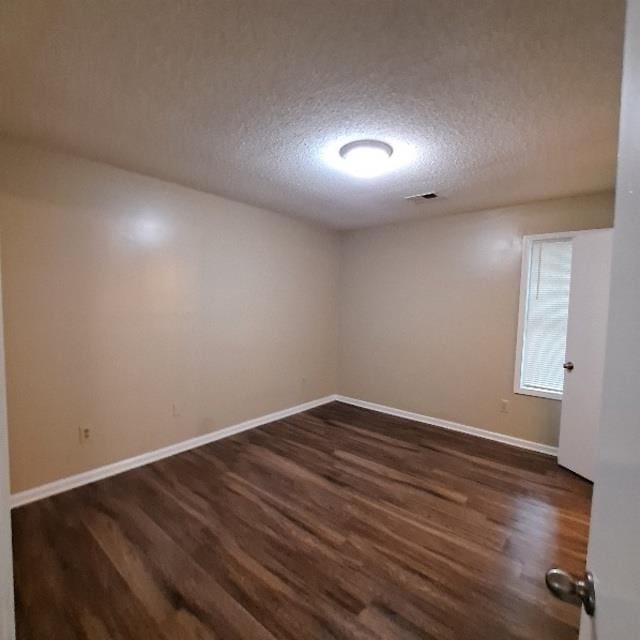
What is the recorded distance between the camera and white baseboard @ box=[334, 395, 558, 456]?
10.5 ft

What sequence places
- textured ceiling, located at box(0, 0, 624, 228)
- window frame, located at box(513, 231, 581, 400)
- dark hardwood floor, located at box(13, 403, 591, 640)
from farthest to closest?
window frame, located at box(513, 231, 581, 400)
dark hardwood floor, located at box(13, 403, 591, 640)
textured ceiling, located at box(0, 0, 624, 228)

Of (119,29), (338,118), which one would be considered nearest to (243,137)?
(338,118)

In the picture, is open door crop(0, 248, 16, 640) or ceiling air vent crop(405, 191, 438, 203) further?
ceiling air vent crop(405, 191, 438, 203)

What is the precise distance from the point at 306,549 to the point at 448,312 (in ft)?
9.10

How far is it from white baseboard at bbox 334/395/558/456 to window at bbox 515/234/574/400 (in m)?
0.50

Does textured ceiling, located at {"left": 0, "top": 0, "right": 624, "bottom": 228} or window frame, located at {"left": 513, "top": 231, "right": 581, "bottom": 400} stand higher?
textured ceiling, located at {"left": 0, "top": 0, "right": 624, "bottom": 228}

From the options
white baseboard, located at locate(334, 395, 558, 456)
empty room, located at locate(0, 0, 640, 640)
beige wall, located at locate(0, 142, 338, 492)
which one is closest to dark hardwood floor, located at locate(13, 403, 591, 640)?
empty room, located at locate(0, 0, 640, 640)

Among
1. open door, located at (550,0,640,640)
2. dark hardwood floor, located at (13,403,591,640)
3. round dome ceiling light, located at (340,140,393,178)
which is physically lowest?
dark hardwood floor, located at (13,403,591,640)

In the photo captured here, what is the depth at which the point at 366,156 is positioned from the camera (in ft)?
7.06

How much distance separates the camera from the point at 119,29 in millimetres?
1252

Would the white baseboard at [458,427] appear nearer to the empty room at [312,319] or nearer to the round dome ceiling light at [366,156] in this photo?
the empty room at [312,319]

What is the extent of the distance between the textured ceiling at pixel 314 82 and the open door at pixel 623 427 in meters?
0.98

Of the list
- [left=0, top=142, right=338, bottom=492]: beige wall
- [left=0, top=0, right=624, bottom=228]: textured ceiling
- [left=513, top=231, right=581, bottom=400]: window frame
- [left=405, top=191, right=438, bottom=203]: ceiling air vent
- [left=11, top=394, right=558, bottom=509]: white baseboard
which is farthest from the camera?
[left=513, top=231, right=581, bottom=400]: window frame

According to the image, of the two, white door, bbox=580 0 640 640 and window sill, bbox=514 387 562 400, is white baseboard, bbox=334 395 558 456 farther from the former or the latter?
white door, bbox=580 0 640 640
